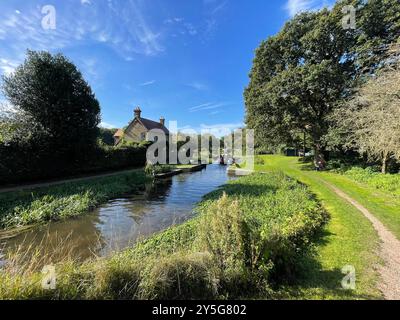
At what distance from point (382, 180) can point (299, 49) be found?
517 inches

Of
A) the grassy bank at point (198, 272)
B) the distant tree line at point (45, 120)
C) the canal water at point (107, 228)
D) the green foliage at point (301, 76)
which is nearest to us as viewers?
the grassy bank at point (198, 272)

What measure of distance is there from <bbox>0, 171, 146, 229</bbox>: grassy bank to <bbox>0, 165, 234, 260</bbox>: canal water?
0.65 metres

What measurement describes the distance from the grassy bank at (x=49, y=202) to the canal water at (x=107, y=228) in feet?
2.13

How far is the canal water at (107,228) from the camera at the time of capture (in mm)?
6164

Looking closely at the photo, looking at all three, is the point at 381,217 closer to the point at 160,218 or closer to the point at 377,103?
Result: the point at 377,103

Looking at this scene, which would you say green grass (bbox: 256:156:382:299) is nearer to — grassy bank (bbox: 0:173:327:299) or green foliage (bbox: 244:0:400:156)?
grassy bank (bbox: 0:173:327:299)

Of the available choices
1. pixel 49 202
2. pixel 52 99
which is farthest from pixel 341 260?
pixel 52 99

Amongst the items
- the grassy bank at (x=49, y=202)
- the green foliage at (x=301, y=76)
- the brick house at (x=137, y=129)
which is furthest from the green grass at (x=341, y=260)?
the brick house at (x=137, y=129)

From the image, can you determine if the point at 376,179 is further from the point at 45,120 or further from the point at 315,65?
the point at 45,120

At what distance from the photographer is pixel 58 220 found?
8422 mm

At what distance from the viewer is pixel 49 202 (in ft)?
31.7

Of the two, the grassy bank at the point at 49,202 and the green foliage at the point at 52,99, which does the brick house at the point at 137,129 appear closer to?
the green foliage at the point at 52,99

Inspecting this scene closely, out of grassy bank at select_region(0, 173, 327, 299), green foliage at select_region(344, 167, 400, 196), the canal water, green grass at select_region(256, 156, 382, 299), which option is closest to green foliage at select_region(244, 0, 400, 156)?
green foliage at select_region(344, 167, 400, 196)

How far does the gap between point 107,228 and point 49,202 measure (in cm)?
397
